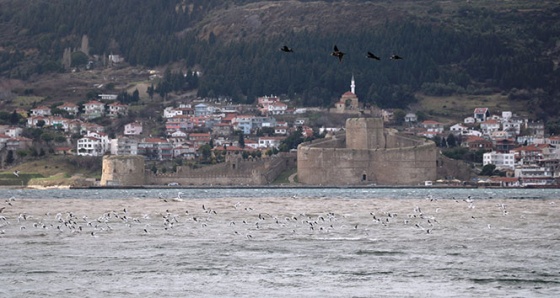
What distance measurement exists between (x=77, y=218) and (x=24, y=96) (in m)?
129

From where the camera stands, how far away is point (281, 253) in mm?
42906

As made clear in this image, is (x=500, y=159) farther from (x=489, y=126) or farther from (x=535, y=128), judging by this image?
(x=535, y=128)

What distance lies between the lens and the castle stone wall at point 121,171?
117 meters

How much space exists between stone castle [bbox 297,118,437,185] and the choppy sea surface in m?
50.9

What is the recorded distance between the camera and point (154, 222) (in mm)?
56656

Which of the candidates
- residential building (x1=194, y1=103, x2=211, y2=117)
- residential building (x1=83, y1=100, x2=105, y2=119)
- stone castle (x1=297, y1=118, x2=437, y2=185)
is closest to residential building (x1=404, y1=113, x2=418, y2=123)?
residential building (x1=194, y1=103, x2=211, y2=117)

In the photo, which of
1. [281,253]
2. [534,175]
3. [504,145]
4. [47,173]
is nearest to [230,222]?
[281,253]

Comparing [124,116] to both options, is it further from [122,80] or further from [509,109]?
[509,109]

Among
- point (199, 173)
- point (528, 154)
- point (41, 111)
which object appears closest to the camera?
point (199, 173)

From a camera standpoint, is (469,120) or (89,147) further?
(469,120)

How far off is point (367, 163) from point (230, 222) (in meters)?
63.7

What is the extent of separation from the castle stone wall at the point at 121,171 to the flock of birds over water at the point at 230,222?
4782 centimetres

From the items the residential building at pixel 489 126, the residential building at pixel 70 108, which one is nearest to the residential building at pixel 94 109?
the residential building at pixel 70 108

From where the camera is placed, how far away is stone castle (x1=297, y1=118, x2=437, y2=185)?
11638 cm
